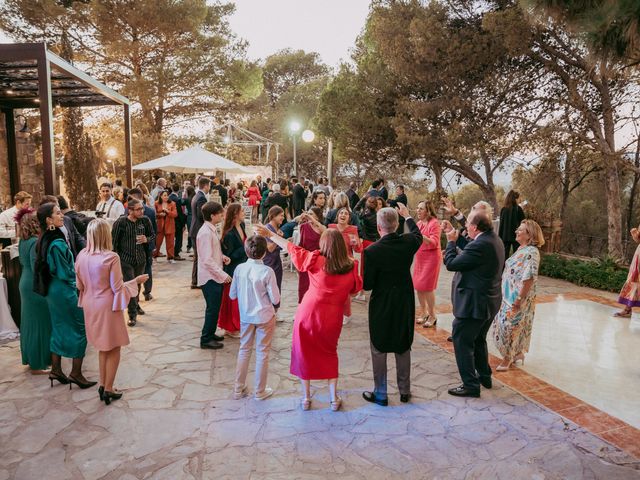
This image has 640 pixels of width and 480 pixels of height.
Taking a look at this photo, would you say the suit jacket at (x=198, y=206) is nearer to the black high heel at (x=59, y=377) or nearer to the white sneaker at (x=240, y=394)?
the black high heel at (x=59, y=377)

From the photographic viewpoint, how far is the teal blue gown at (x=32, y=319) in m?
4.21

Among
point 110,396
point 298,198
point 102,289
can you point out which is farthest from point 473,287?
point 298,198

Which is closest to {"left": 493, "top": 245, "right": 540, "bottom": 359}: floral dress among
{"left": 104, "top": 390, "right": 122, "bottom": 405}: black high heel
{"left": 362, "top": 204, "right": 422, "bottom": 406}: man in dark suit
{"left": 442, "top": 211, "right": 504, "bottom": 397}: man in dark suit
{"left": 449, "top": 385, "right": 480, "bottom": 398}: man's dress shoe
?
{"left": 442, "top": 211, "right": 504, "bottom": 397}: man in dark suit

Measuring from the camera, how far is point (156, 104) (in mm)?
16891

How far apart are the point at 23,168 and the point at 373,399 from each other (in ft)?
44.7

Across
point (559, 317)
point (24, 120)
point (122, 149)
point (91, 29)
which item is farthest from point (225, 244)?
point (91, 29)

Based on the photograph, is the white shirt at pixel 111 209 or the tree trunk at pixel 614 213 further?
the tree trunk at pixel 614 213

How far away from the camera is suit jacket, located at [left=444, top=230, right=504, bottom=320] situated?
12.6 feet

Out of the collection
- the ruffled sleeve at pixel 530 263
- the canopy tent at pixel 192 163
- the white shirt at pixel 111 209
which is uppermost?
the canopy tent at pixel 192 163

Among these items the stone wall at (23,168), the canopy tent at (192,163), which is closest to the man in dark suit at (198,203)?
the canopy tent at (192,163)

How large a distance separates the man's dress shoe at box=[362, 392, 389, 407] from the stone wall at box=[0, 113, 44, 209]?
12551 millimetres

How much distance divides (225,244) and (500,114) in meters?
10.5

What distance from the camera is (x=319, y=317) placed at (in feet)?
11.6

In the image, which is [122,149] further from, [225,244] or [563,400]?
[563,400]
